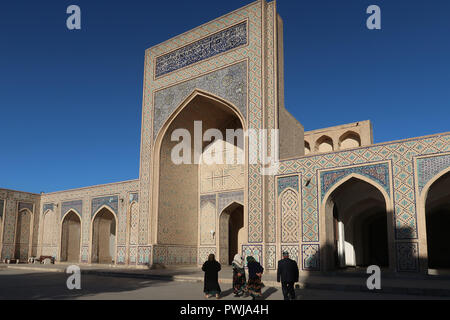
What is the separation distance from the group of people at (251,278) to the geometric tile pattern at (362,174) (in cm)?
395

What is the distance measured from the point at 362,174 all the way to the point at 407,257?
2.00m

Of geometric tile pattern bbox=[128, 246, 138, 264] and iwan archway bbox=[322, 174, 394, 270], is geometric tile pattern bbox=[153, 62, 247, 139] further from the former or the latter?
geometric tile pattern bbox=[128, 246, 138, 264]

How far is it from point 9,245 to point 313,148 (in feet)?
43.1

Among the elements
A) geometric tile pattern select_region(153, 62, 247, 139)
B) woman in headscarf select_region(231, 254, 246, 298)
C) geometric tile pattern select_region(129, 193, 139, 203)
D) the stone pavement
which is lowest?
the stone pavement

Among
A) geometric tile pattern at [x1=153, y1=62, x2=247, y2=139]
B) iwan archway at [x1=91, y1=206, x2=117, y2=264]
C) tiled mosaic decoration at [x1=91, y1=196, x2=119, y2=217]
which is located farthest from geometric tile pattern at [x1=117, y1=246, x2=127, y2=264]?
geometric tile pattern at [x1=153, y1=62, x2=247, y2=139]

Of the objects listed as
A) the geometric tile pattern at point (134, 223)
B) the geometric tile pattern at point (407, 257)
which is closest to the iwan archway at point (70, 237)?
the geometric tile pattern at point (134, 223)

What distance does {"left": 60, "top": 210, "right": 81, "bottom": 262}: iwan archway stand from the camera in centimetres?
1689

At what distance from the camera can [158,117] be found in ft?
45.1

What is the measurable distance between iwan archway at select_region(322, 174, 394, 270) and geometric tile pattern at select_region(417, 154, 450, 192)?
80cm

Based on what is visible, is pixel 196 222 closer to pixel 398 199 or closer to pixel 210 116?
pixel 210 116

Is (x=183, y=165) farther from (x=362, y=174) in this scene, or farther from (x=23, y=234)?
(x=23, y=234)

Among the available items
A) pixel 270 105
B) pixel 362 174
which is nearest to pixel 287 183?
pixel 362 174

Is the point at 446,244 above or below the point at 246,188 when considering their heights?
below

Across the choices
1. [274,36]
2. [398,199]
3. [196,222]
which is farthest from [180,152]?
[398,199]
